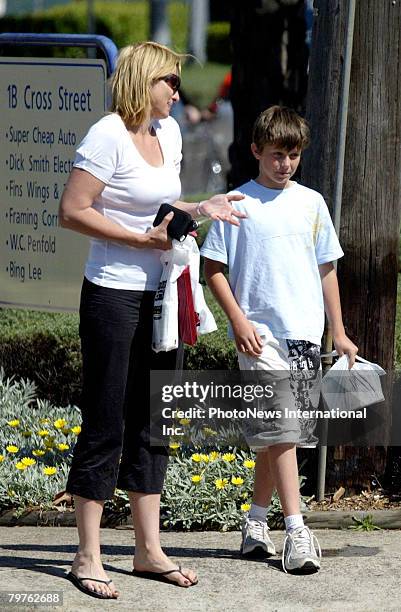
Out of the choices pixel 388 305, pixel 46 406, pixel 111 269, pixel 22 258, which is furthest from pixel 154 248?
pixel 22 258

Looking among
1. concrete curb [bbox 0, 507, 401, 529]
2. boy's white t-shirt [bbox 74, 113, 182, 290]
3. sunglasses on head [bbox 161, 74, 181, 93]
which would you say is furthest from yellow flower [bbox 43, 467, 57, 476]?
sunglasses on head [bbox 161, 74, 181, 93]

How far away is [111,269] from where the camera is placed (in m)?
4.18

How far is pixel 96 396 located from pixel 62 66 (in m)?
2.57

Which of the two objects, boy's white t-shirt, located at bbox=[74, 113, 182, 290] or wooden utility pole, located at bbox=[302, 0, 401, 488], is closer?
boy's white t-shirt, located at bbox=[74, 113, 182, 290]

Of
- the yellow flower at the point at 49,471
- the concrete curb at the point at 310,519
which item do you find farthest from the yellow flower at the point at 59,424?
the concrete curb at the point at 310,519

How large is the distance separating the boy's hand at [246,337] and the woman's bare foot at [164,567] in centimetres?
77

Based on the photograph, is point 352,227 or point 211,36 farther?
point 211,36

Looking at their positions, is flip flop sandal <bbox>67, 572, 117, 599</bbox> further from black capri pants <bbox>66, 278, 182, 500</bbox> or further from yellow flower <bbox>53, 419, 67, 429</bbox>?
yellow flower <bbox>53, 419, 67, 429</bbox>

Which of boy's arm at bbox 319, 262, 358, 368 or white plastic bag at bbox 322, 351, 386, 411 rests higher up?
boy's arm at bbox 319, 262, 358, 368

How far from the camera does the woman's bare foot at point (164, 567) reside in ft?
14.3

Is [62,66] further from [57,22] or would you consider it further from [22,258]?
[57,22]

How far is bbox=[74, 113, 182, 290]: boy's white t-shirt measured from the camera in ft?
13.4

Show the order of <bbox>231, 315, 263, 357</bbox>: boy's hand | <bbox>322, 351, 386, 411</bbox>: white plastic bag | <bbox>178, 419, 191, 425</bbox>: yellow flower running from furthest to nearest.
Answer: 1. <bbox>178, 419, 191, 425</bbox>: yellow flower
2. <bbox>322, 351, 386, 411</bbox>: white plastic bag
3. <bbox>231, 315, 263, 357</bbox>: boy's hand

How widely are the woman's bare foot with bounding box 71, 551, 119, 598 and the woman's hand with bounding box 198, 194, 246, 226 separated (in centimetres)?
122
